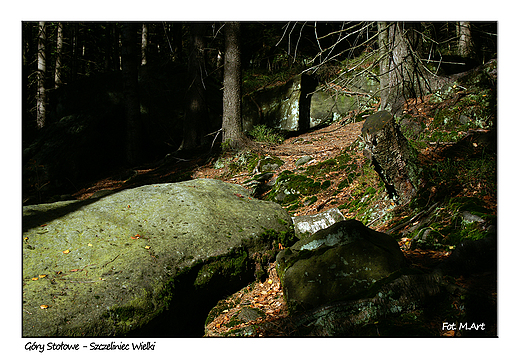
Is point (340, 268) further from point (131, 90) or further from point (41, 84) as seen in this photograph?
point (41, 84)

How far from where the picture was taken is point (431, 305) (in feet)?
9.13

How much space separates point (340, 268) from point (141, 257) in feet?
6.81

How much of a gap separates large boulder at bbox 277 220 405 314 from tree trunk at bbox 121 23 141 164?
26.2 feet

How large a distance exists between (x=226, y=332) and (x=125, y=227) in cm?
175

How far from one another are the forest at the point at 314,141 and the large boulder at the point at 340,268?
0.25 metres

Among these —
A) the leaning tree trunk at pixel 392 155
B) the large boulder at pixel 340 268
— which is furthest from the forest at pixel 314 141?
the large boulder at pixel 340 268

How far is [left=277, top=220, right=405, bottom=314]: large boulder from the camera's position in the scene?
3119 millimetres

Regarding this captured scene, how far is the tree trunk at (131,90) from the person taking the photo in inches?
373

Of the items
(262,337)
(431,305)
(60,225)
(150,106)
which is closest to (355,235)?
(431,305)

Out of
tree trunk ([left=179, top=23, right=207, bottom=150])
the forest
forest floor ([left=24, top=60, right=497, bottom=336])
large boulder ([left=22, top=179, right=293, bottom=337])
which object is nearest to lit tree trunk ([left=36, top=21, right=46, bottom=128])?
the forest

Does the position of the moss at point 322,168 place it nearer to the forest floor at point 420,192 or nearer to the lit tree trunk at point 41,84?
the forest floor at point 420,192

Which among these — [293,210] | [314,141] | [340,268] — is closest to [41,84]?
[314,141]

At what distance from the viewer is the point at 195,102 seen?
1030 cm

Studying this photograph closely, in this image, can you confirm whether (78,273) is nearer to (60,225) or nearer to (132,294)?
(132,294)
